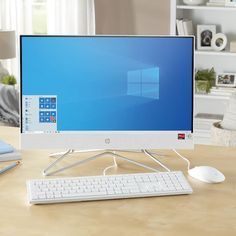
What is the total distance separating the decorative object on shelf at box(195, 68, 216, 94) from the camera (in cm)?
512

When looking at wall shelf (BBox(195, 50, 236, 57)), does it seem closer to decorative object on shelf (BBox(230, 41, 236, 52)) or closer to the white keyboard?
decorative object on shelf (BBox(230, 41, 236, 52))

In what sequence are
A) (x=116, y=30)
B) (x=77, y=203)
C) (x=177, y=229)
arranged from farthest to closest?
(x=116, y=30), (x=77, y=203), (x=177, y=229)

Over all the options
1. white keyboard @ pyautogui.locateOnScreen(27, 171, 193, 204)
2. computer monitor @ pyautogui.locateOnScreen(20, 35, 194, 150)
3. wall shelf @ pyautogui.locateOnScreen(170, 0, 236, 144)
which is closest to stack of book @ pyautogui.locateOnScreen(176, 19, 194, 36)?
wall shelf @ pyautogui.locateOnScreen(170, 0, 236, 144)

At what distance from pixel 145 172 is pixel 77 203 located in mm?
359

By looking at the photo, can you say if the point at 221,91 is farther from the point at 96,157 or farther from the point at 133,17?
the point at 96,157

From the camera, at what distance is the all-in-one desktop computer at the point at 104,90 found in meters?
2.12

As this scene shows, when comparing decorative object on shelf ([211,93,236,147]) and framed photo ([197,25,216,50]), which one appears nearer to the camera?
decorative object on shelf ([211,93,236,147])

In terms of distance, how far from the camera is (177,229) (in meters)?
1.71

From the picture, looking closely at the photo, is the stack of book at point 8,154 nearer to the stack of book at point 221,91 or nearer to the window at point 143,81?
the window at point 143,81

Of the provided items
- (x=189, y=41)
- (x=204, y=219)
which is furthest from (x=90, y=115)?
(x=204, y=219)

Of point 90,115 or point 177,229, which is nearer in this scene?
point 177,229

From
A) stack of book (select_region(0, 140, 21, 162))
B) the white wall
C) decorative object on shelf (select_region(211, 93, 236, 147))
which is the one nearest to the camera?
stack of book (select_region(0, 140, 21, 162))

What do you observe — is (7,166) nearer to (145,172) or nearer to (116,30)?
(145,172)

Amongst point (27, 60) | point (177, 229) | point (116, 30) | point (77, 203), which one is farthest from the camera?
point (116, 30)
